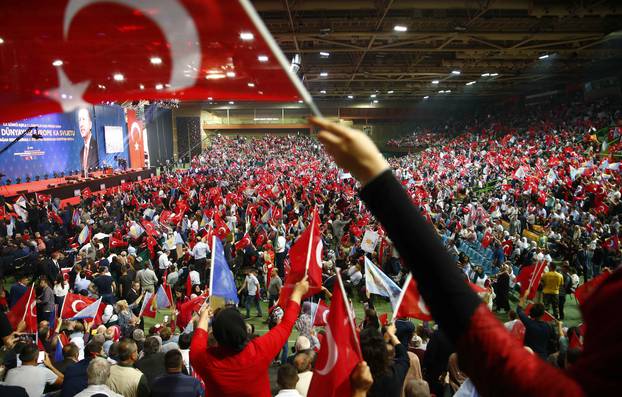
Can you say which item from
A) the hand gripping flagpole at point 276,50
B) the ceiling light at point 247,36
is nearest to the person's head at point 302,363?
the ceiling light at point 247,36

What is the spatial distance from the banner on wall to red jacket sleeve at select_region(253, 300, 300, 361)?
36123 mm

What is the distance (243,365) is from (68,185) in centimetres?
2201

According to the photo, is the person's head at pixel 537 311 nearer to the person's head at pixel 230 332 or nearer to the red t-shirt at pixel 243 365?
the red t-shirt at pixel 243 365

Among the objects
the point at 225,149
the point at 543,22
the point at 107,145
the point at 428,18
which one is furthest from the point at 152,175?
the point at 543,22

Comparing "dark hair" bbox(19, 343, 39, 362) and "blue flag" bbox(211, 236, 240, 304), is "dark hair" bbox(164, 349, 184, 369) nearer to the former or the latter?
"blue flag" bbox(211, 236, 240, 304)

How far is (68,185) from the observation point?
21219 mm

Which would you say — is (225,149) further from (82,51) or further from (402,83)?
(82,51)

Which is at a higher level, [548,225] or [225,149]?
[225,149]

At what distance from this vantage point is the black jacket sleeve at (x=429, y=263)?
77 cm

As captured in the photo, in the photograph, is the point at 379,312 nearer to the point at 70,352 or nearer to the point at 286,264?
the point at 286,264

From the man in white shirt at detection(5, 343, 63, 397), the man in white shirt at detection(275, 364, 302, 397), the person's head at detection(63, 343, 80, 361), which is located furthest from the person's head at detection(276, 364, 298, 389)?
the person's head at detection(63, 343, 80, 361)

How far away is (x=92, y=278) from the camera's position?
31.1ft

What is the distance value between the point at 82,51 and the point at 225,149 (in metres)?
42.9

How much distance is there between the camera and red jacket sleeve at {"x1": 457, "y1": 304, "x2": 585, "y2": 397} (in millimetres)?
674
